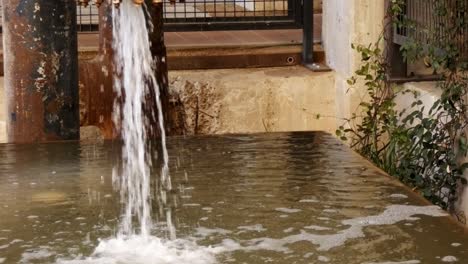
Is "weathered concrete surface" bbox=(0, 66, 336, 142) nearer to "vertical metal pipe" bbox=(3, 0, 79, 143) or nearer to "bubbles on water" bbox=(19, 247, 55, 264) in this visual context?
"vertical metal pipe" bbox=(3, 0, 79, 143)

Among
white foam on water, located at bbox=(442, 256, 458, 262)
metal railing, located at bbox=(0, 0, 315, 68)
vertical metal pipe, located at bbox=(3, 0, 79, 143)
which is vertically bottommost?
white foam on water, located at bbox=(442, 256, 458, 262)

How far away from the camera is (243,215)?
375 centimetres

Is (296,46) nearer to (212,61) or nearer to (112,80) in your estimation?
(212,61)

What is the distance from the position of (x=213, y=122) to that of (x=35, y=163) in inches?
124

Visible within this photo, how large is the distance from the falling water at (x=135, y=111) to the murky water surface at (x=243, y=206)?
55 millimetres

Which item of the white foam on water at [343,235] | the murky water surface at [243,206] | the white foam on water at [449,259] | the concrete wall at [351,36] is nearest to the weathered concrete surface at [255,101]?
the concrete wall at [351,36]

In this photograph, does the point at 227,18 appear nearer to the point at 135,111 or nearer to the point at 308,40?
the point at 308,40

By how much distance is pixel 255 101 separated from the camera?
769 cm

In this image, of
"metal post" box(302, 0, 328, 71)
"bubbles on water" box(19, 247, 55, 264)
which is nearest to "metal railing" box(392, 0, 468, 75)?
"metal post" box(302, 0, 328, 71)

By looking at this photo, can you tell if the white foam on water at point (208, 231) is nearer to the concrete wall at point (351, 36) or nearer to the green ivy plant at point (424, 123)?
the green ivy plant at point (424, 123)

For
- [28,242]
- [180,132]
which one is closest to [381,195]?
[28,242]

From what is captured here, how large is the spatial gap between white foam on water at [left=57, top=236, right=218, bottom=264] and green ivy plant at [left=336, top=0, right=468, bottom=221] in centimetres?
270

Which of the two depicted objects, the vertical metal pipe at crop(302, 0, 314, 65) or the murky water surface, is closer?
the murky water surface

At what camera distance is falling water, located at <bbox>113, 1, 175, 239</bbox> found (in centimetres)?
410
